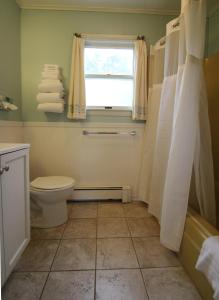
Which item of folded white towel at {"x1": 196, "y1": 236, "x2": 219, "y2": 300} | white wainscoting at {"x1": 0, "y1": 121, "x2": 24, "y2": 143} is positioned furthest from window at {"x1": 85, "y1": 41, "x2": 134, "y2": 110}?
folded white towel at {"x1": 196, "y1": 236, "x2": 219, "y2": 300}

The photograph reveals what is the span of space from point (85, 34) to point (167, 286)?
96.5 inches

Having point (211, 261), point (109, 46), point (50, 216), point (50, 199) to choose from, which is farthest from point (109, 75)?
point (211, 261)

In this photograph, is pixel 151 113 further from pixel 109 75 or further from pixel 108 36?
pixel 108 36

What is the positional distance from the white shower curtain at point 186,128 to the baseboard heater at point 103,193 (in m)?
1.02

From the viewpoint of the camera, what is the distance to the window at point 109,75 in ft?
7.96

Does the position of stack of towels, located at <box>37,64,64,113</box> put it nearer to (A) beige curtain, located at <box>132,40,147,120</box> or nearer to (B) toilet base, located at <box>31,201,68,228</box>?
(A) beige curtain, located at <box>132,40,147,120</box>

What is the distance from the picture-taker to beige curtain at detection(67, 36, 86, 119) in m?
2.27

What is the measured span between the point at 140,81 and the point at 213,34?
0.92 meters

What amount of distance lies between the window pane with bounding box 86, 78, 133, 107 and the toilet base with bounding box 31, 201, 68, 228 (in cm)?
122

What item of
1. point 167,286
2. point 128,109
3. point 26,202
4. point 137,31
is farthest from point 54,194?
point 137,31

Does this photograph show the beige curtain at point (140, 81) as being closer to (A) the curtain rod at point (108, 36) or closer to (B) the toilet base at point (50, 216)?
(A) the curtain rod at point (108, 36)

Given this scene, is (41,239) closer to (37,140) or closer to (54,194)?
(54,194)

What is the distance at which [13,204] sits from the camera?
1.26m

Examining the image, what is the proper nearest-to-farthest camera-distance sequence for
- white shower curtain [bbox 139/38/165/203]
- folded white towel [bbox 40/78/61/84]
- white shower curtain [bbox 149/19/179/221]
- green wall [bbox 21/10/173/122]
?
white shower curtain [bbox 149/19/179/221] < white shower curtain [bbox 139/38/165/203] < folded white towel [bbox 40/78/61/84] < green wall [bbox 21/10/173/122]
